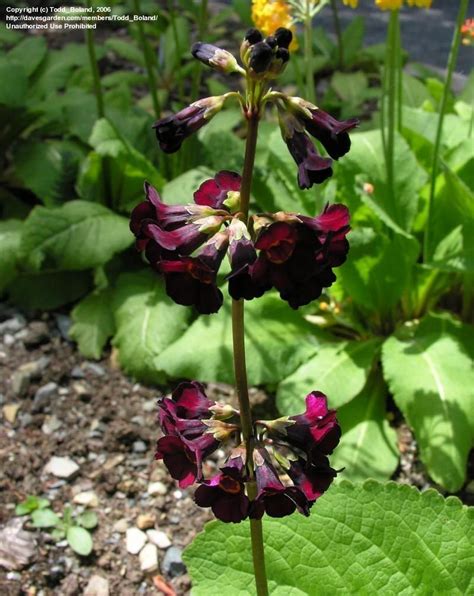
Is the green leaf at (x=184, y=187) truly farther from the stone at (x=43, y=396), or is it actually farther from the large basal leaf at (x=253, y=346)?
the stone at (x=43, y=396)

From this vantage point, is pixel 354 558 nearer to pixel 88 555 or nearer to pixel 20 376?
pixel 88 555

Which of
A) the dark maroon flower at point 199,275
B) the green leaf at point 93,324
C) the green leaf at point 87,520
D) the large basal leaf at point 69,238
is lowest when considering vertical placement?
the green leaf at point 87,520

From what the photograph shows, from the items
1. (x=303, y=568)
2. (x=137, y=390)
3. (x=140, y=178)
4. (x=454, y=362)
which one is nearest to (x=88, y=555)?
(x=137, y=390)

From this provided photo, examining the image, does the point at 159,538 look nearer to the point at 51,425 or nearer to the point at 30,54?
the point at 51,425

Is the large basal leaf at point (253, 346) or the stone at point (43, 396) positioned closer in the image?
the large basal leaf at point (253, 346)

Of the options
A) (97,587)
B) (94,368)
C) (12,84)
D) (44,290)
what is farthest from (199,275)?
(12,84)

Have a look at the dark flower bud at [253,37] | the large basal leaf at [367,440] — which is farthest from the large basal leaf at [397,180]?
the dark flower bud at [253,37]
